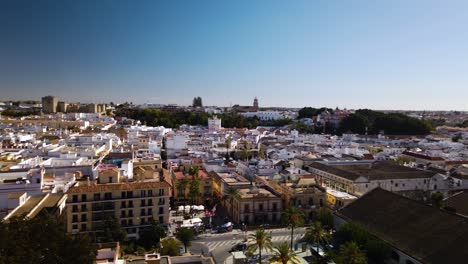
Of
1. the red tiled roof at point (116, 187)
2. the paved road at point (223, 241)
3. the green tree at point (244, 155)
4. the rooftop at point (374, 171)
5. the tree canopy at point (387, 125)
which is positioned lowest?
the paved road at point (223, 241)

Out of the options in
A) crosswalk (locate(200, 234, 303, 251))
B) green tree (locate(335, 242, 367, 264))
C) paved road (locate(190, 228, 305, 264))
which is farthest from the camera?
crosswalk (locate(200, 234, 303, 251))

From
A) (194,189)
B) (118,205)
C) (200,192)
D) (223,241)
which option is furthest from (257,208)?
(118,205)

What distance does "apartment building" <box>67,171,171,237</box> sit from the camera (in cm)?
3250

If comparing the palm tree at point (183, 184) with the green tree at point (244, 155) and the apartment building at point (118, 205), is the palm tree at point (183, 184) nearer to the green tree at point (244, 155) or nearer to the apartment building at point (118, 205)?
the apartment building at point (118, 205)

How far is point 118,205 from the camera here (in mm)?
33531

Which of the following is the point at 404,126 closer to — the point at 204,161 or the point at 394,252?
the point at 204,161

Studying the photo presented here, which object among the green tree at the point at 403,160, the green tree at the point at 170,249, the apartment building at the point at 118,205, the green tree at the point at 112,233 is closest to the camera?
the green tree at the point at 170,249

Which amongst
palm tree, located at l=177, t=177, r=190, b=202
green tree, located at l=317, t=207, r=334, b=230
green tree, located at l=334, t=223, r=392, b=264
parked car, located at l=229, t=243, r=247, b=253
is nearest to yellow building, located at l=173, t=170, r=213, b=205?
palm tree, located at l=177, t=177, r=190, b=202

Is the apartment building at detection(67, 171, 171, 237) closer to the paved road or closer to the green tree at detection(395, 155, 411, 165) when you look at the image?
the paved road

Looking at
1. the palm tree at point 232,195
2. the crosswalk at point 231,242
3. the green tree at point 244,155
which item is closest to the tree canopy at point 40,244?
the crosswalk at point 231,242

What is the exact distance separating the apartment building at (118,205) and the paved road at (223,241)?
4196 millimetres

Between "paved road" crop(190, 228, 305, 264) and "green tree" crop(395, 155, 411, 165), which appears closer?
"paved road" crop(190, 228, 305, 264)

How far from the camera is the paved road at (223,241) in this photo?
1230 inches

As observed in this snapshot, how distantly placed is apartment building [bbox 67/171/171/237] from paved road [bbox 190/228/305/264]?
165 inches
